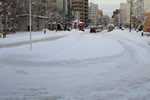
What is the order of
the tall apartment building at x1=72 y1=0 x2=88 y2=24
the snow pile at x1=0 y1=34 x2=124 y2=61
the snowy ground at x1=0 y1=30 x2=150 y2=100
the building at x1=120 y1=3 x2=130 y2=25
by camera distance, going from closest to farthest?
the snowy ground at x1=0 y1=30 x2=150 y2=100 < the snow pile at x1=0 y1=34 x2=124 y2=61 < the tall apartment building at x1=72 y1=0 x2=88 y2=24 < the building at x1=120 y1=3 x2=130 y2=25

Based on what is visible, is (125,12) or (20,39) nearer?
(20,39)

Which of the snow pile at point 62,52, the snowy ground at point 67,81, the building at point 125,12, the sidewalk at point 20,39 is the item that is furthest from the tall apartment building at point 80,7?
the snowy ground at point 67,81

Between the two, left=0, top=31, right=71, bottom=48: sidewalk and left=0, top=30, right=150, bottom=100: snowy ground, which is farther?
left=0, top=31, right=71, bottom=48: sidewalk

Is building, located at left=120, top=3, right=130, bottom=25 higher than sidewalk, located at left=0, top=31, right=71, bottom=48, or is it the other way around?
building, located at left=120, top=3, right=130, bottom=25

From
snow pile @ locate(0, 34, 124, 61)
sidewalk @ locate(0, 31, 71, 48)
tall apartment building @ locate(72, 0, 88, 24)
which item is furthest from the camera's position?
tall apartment building @ locate(72, 0, 88, 24)

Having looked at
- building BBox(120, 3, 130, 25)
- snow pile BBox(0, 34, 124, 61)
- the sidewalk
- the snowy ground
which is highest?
building BBox(120, 3, 130, 25)

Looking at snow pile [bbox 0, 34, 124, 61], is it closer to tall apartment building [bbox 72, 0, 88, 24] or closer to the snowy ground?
the snowy ground

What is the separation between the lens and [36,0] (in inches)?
2606

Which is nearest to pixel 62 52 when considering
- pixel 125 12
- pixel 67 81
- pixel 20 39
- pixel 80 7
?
pixel 67 81

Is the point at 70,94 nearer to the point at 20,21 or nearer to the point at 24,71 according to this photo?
the point at 24,71

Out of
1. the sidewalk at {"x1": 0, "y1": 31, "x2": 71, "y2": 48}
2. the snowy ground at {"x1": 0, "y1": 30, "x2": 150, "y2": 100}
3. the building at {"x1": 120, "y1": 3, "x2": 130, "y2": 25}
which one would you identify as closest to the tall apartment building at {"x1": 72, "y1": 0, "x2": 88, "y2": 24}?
the building at {"x1": 120, "y1": 3, "x2": 130, "y2": 25}

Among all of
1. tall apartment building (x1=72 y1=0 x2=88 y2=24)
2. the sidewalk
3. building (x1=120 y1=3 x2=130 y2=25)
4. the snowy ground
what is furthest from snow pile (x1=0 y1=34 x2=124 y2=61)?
building (x1=120 y1=3 x2=130 y2=25)

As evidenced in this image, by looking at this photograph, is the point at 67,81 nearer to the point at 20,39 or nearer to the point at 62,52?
the point at 62,52

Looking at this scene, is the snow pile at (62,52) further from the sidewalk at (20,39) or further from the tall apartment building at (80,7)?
the tall apartment building at (80,7)
